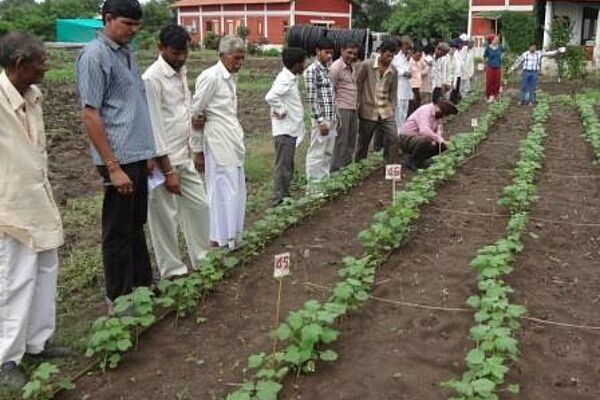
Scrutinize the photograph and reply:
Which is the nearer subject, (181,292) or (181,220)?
(181,292)

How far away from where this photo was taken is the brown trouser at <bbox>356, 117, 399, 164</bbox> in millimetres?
7934

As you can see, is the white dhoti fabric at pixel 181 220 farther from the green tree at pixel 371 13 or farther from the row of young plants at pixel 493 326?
the green tree at pixel 371 13

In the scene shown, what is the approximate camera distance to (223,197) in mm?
5191

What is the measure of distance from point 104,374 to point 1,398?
0.48 meters

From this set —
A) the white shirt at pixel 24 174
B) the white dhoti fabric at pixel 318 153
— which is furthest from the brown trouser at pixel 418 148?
the white shirt at pixel 24 174

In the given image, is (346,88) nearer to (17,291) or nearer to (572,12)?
(17,291)

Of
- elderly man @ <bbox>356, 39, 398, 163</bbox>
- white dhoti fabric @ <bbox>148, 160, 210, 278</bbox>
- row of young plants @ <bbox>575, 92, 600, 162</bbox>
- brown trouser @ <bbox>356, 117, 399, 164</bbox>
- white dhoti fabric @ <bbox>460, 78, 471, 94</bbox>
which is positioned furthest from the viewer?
white dhoti fabric @ <bbox>460, 78, 471, 94</bbox>

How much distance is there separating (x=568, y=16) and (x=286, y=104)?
78.3ft

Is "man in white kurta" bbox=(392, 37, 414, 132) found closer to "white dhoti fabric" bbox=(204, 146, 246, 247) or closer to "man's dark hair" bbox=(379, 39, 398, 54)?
"man's dark hair" bbox=(379, 39, 398, 54)

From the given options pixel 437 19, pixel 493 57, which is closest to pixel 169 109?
pixel 493 57

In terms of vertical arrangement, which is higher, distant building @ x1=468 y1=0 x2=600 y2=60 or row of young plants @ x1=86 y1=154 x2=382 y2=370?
distant building @ x1=468 y1=0 x2=600 y2=60

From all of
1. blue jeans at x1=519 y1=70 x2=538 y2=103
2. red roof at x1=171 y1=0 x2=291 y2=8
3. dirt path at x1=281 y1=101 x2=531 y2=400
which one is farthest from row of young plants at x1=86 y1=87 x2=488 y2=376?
red roof at x1=171 y1=0 x2=291 y2=8

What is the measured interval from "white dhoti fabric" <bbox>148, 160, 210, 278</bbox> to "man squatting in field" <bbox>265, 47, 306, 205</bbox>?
162 cm

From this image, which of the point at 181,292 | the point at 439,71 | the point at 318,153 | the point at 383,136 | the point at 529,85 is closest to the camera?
the point at 181,292
